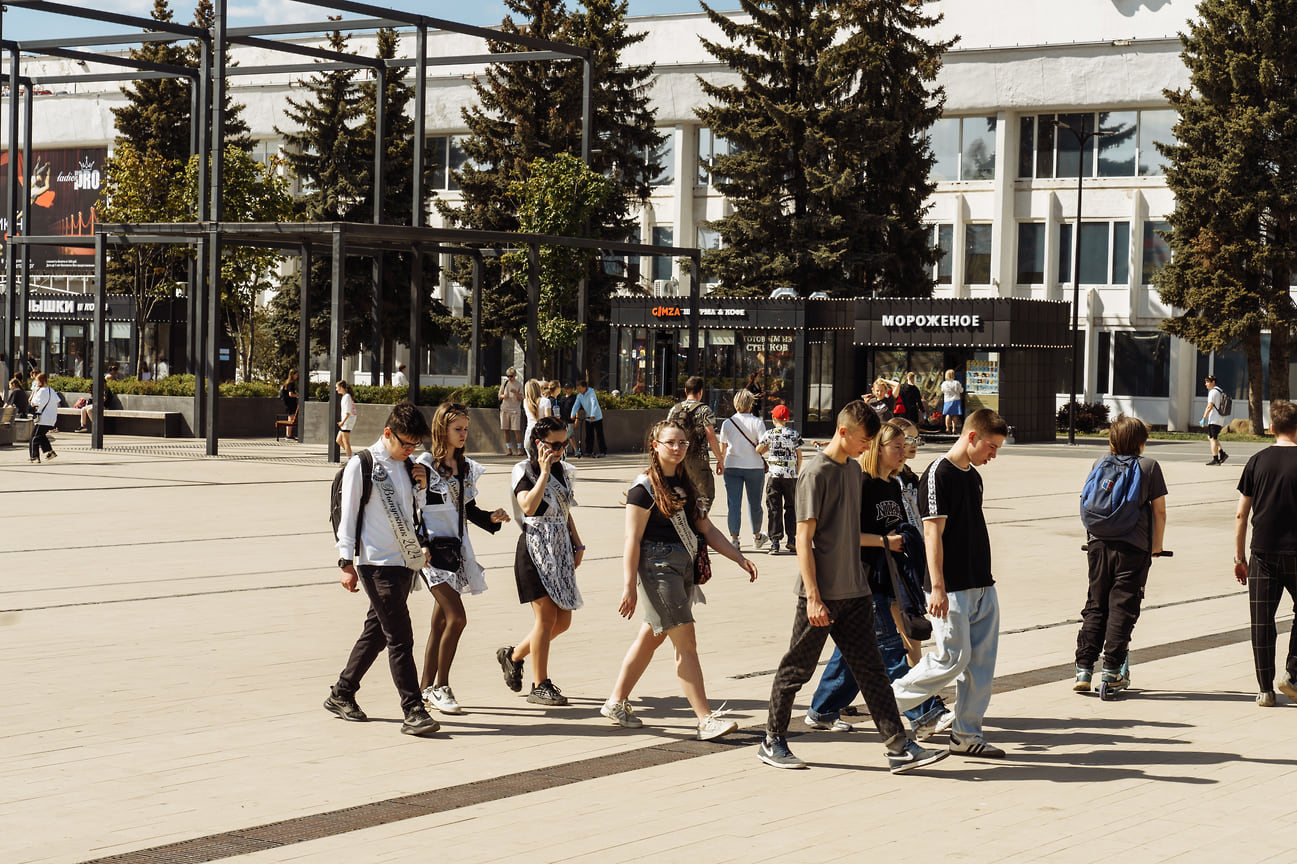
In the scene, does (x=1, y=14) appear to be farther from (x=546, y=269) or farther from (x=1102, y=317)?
(x=1102, y=317)

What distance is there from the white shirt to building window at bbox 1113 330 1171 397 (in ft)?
164

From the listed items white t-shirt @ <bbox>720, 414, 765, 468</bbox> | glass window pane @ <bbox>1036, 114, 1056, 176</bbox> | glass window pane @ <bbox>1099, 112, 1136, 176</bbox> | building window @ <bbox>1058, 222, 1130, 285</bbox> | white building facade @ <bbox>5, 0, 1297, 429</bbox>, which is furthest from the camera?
glass window pane @ <bbox>1036, 114, 1056, 176</bbox>

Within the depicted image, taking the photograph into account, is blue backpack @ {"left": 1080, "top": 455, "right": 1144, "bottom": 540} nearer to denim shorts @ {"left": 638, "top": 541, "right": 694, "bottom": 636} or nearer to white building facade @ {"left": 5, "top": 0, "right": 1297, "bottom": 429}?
denim shorts @ {"left": 638, "top": 541, "right": 694, "bottom": 636}

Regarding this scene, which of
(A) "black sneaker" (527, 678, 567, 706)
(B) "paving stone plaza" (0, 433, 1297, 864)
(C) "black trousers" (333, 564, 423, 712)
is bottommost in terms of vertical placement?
(B) "paving stone plaza" (0, 433, 1297, 864)

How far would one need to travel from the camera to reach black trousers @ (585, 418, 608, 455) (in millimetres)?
30720

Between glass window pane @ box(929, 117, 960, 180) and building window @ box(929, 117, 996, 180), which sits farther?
glass window pane @ box(929, 117, 960, 180)

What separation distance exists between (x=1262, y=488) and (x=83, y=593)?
8036 millimetres

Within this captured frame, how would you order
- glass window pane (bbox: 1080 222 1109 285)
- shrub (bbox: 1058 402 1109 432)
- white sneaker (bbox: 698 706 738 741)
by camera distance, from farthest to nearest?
glass window pane (bbox: 1080 222 1109 285) → shrub (bbox: 1058 402 1109 432) → white sneaker (bbox: 698 706 738 741)

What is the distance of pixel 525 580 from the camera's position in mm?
8414

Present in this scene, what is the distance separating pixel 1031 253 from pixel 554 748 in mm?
51458

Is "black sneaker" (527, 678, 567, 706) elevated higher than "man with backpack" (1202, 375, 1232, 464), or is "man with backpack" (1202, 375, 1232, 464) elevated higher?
"man with backpack" (1202, 375, 1232, 464)

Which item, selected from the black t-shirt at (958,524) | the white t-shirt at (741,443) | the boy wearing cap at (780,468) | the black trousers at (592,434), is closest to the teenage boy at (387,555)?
the black t-shirt at (958,524)

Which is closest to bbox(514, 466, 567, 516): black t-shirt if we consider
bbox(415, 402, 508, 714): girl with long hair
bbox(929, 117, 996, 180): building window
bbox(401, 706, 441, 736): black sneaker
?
bbox(415, 402, 508, 714): girl with long hair

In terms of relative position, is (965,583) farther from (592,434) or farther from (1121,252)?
(1121,252)
